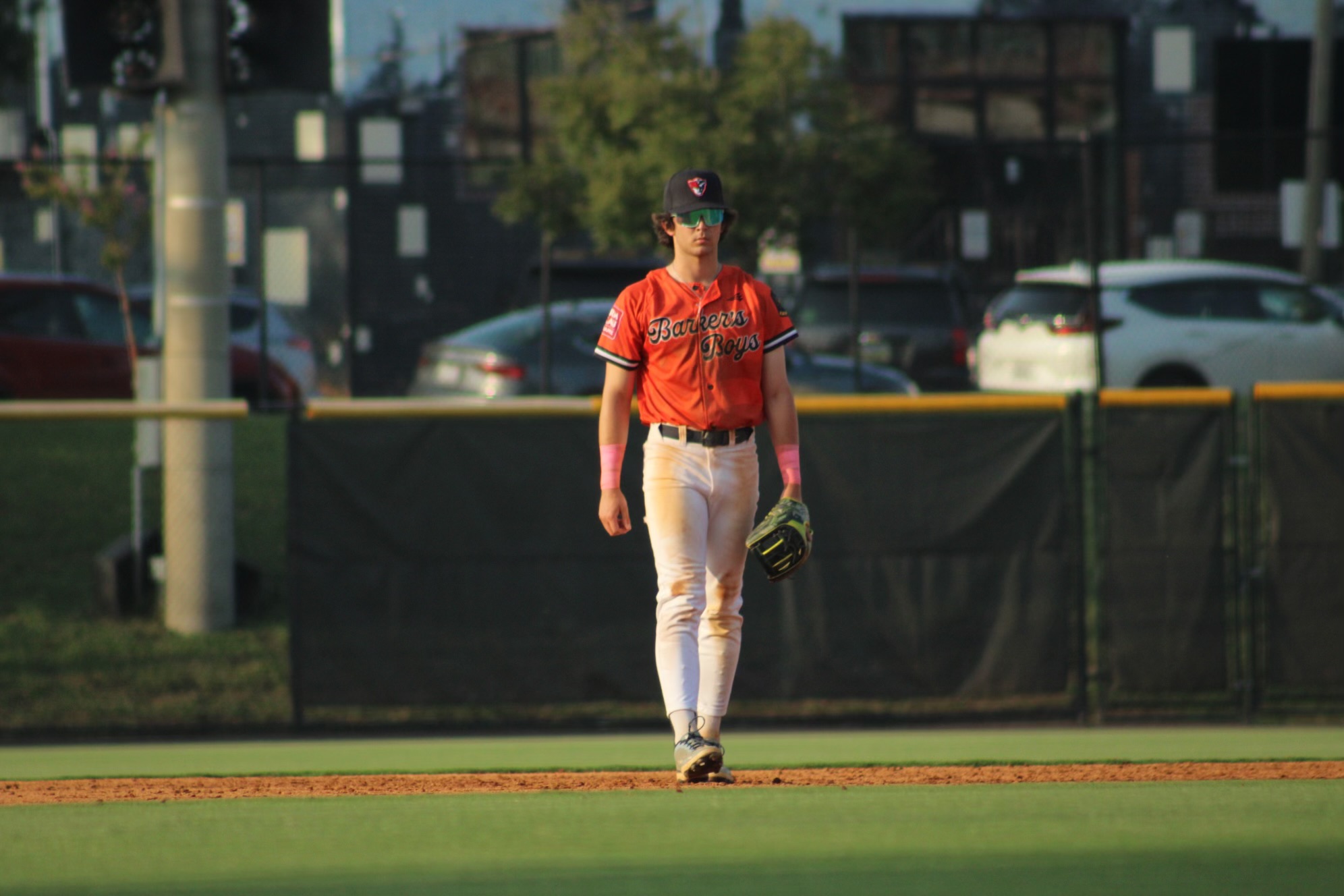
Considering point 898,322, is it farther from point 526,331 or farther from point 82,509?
point 82,509

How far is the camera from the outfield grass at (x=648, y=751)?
6.73 meters

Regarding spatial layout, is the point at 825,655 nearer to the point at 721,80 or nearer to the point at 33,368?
the point at 33,368

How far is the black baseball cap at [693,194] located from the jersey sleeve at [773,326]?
0.32 metres

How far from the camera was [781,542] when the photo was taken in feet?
17.4

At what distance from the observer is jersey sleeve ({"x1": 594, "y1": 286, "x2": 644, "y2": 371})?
521 centimetres

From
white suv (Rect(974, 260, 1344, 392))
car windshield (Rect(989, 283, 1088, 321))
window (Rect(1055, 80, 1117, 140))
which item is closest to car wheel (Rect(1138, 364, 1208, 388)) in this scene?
white suv (Rect(974, 260, 1344, 392))

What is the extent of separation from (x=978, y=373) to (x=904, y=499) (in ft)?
22.3

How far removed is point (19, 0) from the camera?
16203 mm

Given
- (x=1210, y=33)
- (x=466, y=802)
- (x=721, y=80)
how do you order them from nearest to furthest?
1. (x=466, y=802)
2. (x=721, y=80)
3. (x=1210, y=33)

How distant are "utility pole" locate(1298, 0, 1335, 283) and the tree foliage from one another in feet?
14.6

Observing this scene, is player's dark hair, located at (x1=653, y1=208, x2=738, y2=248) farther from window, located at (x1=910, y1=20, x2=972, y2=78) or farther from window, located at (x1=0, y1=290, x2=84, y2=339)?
window, located at (x1=910, y1=20, x2=972, y2=78)

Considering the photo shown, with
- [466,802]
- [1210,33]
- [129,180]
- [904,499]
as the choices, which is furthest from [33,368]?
[1210,33]

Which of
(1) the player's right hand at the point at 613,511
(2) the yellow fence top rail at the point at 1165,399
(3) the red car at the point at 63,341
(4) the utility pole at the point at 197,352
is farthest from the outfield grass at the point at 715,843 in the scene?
(3) the red car at the point at 63,341

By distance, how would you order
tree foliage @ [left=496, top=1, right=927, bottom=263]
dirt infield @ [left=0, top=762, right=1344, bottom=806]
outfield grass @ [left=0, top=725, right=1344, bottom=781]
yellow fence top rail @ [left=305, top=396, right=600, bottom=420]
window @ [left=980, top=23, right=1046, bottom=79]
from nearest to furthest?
dirt infield @ [left=0, top=762, right=1344, bottom=806]
outfield grass @ [left=0, top=725, right=1344, bottom=781]
yellow fence top rail @ [left=305, top=396, right=600, bottom=420]
tree foliage @ [left=496, top=1, right=927, bottom=263]
window @ [left=980, top=23, right=1046, bottom=79]
